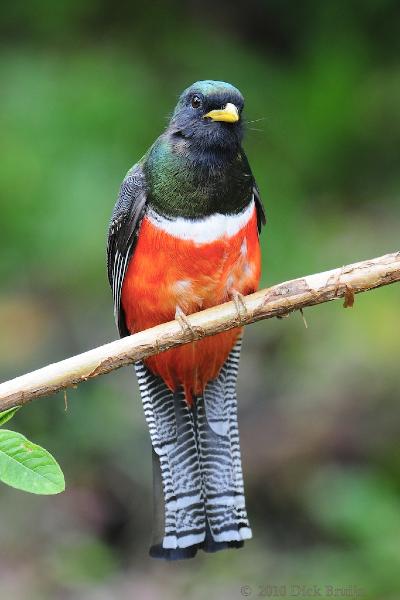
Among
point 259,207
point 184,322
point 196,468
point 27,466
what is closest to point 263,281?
Answer: point 259,207

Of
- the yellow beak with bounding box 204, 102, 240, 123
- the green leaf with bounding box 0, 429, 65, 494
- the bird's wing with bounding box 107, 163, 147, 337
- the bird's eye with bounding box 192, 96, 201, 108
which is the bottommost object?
the green leaf with bounding box 0, 429, 65, 494

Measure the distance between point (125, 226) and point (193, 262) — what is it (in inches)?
14.9

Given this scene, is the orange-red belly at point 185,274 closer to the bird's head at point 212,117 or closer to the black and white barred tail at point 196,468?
the black and white barred tail at point 196,468

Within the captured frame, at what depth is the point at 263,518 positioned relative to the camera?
6.14 meters

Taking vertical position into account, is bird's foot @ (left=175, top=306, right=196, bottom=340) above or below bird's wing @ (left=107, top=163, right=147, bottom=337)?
below

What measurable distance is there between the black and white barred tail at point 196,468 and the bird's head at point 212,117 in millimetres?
926

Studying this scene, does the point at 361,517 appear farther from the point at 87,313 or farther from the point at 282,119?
the point at 282,119

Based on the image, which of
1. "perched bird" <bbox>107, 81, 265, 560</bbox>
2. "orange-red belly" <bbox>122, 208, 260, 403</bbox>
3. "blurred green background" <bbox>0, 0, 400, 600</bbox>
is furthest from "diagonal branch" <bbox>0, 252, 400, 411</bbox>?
"blurred green background" <bbox>0, 0, 400, 600</bbox>

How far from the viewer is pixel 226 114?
13.8ft

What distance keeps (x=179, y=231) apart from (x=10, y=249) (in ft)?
8.47

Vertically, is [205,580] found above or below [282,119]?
below

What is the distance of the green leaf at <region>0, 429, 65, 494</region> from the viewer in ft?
9.18

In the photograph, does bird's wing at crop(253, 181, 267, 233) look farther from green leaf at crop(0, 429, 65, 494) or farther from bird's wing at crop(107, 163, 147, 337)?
green leaf at crop(0, 429, 65, 494)

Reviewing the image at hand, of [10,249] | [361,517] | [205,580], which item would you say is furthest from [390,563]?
[10,249]
